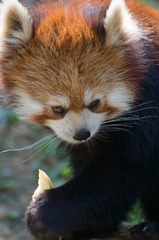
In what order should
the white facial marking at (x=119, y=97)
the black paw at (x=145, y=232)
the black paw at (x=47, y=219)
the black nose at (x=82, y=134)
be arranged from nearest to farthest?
the black nose at (x=82, y=134) → the white facial marking at (x=119, y=97) → the black paw at (x=47, y=219) → the black paw at (x=145, y=232)

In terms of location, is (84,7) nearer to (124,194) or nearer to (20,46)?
(20,46)

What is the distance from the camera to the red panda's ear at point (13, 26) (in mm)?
4801

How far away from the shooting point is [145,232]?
534cm

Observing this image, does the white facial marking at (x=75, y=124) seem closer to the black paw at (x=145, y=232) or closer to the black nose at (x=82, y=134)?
the black nose at (x=82, y=134)

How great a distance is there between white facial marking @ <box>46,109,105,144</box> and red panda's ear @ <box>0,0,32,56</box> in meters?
0.54

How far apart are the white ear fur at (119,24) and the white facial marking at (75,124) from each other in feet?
1.54

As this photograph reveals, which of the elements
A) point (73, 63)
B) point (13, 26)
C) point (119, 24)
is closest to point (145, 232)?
point (73, 63)

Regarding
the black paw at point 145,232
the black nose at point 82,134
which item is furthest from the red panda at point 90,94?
the black paw at point 145,232

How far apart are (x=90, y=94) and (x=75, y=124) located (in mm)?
205

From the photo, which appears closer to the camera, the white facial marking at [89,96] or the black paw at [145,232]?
the white facial marking at [89,96]

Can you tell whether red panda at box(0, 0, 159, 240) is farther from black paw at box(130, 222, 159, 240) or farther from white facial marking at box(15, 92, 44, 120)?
black paw at box(130, 222, 159, 240)

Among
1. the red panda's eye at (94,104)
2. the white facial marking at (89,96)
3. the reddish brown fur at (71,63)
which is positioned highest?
the reddish brown fur at (71,63)

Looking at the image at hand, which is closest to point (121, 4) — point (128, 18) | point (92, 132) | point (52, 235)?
point (128, 18)

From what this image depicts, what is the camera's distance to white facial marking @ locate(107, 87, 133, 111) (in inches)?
194
